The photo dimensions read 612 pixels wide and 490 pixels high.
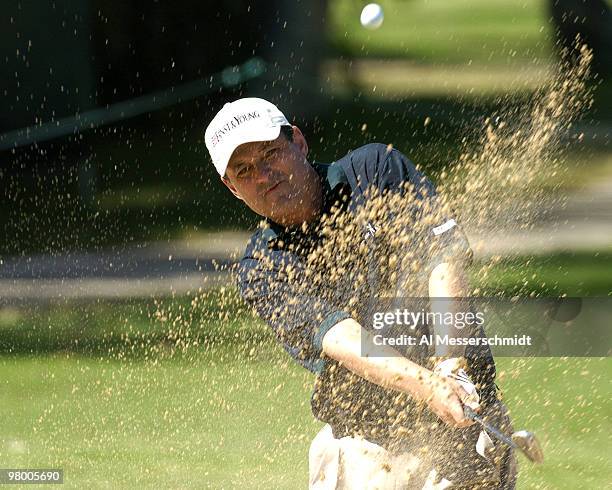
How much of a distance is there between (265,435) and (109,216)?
5055mm

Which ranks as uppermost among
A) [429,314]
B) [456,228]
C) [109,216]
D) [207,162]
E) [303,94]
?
[303,94]

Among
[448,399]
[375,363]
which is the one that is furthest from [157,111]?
[448,399]

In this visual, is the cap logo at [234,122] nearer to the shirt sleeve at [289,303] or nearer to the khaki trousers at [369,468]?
the shirt sleeve at [289,303]

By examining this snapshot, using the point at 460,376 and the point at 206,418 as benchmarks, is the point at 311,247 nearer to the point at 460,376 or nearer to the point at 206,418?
the point at 460,376

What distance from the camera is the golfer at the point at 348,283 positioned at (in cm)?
376

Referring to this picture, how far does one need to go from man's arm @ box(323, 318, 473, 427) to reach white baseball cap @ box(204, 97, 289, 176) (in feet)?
1.99

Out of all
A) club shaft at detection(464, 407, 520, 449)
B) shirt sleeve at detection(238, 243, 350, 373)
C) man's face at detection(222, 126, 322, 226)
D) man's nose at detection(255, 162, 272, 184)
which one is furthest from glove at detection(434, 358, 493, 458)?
man's nose at detection(255, 162, 272, 184)

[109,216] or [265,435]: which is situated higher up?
[109,216]

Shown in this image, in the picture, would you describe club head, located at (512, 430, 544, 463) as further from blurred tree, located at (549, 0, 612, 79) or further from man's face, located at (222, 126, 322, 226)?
blurred tree, located at (549, 0, 612, 79)

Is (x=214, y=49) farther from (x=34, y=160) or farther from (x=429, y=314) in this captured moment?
(x=429, y=314)

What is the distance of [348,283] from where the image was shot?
3.96m

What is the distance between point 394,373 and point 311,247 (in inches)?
22.5

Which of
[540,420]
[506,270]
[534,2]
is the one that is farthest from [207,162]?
[534,2]

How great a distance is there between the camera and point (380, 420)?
3893 millimetres
